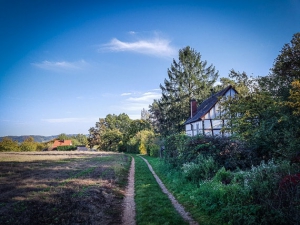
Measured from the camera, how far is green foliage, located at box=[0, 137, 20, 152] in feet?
218

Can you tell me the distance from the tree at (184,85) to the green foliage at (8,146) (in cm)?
5949

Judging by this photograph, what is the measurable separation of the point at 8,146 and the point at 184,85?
6549cm

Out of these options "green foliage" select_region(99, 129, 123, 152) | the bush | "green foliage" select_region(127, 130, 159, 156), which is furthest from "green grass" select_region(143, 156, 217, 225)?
"green foliage" select_region(99, 129, 123, 152)

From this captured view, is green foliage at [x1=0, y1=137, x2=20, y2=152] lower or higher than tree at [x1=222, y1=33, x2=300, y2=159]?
lower

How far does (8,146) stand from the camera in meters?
67.2

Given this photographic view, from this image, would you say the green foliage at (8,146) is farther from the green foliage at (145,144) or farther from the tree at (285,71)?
the tree at (285,71)

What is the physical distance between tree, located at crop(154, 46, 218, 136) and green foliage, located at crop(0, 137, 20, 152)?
59.5 m

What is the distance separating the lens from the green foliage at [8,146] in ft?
218

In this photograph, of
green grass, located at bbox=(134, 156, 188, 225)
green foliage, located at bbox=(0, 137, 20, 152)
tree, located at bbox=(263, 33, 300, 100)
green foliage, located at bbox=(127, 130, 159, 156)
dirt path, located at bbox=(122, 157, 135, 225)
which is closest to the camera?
green grass, located at bbox=(134, 156, 188, 225)

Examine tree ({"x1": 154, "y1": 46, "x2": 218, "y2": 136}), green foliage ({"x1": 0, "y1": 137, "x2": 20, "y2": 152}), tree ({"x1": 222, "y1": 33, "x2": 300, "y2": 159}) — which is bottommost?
green foliage ({"x1": 0, "y1": 137, "x2": 20, "y2": 152})

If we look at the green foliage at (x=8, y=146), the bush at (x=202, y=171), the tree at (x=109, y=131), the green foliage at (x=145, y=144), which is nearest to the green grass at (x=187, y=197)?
the bush at (x=202, y=171)

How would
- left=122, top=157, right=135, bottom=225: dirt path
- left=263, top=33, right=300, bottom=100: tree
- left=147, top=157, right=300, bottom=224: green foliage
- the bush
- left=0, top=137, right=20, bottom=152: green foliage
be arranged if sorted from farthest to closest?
left=0, top=137, right=20, bottom=152: green foliage
left=263, top=33, right=300, bottom=100: tree
the bush
left=122, top=157, right=135, bottom=225: dirt path
left=147, top=157, right=300, bottom=224: green foliage

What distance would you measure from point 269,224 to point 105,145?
71.1 meters

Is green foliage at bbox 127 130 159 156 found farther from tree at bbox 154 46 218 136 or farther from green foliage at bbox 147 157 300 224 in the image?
green foliage at bbox 147 157 300 224
